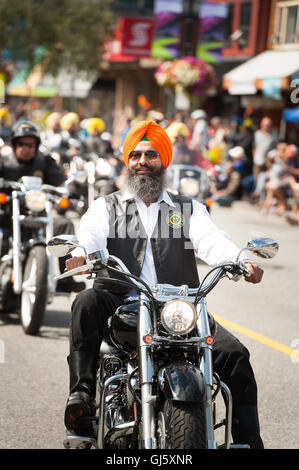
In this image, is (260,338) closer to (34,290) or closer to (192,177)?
(34,290)

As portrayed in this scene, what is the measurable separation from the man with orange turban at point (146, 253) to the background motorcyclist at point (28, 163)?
3592mm

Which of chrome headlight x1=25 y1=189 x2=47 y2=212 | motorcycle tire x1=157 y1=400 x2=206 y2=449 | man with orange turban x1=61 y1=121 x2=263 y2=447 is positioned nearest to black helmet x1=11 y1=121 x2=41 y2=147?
chrome headlight x1=25 y1=189 x2=47 y2=212

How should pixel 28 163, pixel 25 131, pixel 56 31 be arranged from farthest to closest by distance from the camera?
1. pixel 56 31
2. pixel 28 163
3. pixel 25 131

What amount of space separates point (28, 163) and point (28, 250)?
1232 mm

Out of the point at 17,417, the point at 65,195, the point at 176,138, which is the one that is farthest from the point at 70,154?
the point at 17,417

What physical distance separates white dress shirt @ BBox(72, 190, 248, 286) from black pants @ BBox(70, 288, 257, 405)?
29 cm

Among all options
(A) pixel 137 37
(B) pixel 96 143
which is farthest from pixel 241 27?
(B) pixel 96 143

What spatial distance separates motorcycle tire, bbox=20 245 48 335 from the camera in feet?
24.4

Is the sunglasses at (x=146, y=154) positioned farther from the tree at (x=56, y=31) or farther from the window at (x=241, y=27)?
the tree at (x=56, y=31)

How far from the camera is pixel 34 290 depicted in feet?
25.0

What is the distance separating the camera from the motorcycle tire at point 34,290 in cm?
745

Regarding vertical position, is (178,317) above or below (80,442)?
above

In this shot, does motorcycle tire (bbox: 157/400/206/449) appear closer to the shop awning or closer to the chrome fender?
the chrome fender
